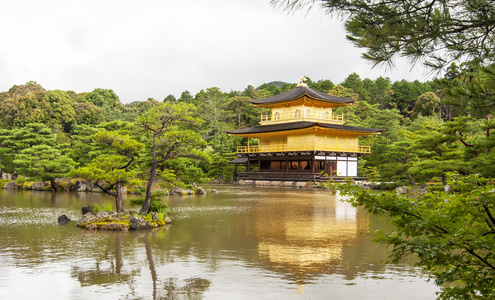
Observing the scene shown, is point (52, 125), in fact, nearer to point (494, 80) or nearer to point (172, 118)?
point (172, 118)

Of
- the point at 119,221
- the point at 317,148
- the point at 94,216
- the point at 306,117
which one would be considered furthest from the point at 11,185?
the point at 306,117

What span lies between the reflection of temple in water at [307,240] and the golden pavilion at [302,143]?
16.9 m

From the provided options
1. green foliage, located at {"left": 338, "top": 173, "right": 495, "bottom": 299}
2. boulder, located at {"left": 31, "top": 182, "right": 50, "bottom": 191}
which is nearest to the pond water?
green foliage, located at {"left": 338, "top": 173, "right": 495, "bottom": 299}

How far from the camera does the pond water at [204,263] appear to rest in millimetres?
5852

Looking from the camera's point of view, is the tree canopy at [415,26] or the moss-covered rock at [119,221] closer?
the tree canopy at [415,26]

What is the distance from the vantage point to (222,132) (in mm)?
45438

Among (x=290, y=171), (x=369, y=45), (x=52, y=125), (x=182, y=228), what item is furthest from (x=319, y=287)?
(x=52, y=125)

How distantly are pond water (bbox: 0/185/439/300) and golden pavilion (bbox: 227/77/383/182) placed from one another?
20.8m

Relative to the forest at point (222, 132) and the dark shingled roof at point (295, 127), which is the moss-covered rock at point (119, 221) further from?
the dark shingled roof at point (295, 127)

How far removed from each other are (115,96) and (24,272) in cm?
6879

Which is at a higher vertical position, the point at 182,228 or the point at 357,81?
the point at 357,81

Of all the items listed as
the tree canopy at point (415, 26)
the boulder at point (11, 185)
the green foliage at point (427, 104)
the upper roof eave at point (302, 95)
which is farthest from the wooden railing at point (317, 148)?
the tree canopy at point (415, 26)

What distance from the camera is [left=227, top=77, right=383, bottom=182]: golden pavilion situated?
33.2 metres

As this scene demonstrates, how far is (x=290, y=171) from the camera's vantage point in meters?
35.1
